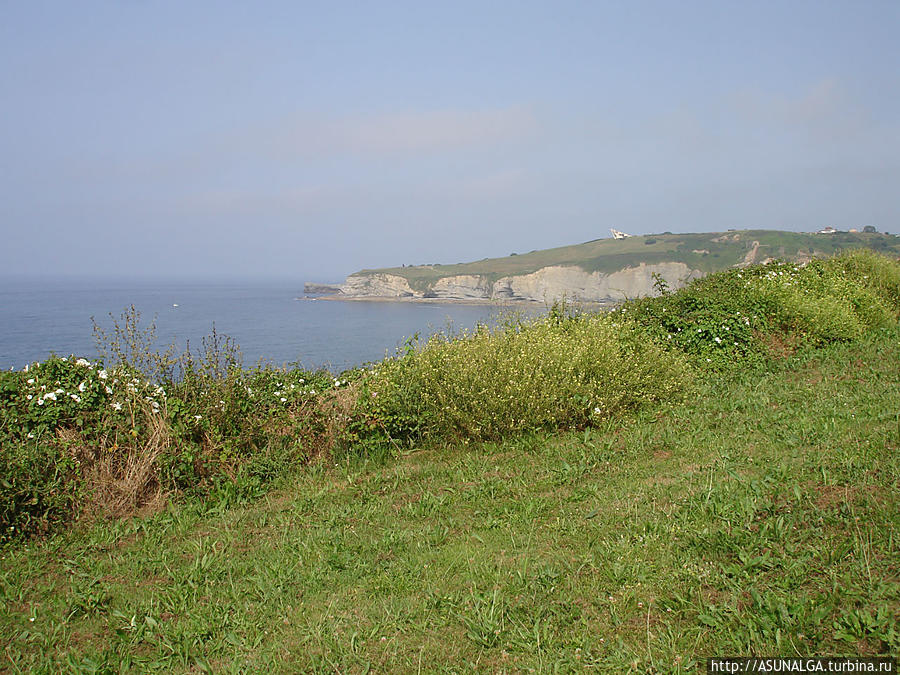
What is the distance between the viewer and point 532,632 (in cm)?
288

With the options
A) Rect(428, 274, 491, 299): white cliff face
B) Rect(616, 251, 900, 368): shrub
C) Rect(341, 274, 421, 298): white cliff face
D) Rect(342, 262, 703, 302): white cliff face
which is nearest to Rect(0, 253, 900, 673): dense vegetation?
Rect(616, 251, 900, 368): shrub

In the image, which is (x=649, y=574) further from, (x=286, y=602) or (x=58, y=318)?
(x=58, y=318)

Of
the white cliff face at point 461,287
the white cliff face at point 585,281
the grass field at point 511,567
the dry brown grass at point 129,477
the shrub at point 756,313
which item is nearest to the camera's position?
the grass field at point 511,567

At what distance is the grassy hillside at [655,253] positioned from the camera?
148 ft

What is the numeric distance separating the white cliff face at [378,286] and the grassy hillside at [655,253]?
4.77 feet

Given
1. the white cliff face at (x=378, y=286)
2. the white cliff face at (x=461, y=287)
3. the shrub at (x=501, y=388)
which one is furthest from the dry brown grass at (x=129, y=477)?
the white cliff face at (x=378, y=286)

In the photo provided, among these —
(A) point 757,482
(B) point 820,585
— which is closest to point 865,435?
(A) point 757,482

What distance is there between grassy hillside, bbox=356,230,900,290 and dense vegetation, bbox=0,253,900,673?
2858cm

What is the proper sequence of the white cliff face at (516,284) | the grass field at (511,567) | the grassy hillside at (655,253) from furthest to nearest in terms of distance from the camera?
the white cliff face at (516,284)
the grassy hillside at (655,253)
the grass field at (511,567)

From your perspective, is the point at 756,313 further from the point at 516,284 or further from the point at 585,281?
the point at 516,284

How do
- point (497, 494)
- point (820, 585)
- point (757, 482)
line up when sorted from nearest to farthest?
Answer: 1. point (820, 585)
2. point (757, 482)
3. point (497, 494)

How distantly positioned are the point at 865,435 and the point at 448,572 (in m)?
3.44

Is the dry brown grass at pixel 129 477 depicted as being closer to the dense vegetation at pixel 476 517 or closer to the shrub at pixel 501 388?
the dense vegetation at pixel 476 517

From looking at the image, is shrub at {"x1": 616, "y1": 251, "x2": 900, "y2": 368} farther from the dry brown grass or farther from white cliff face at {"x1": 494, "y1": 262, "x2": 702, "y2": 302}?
white cliff face at {"x1": 494, "y1": 262, "x2": 702, "y2": 302}
